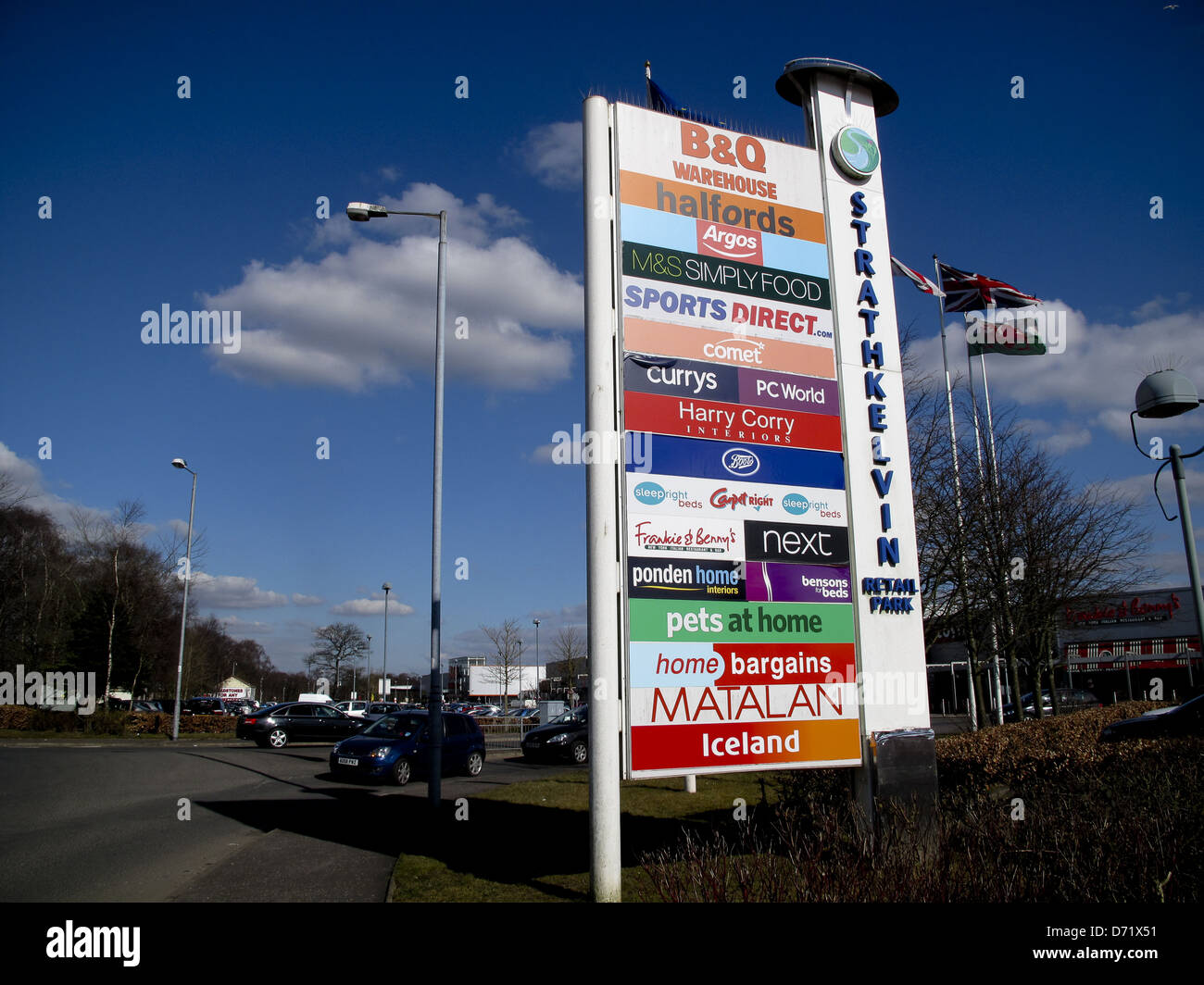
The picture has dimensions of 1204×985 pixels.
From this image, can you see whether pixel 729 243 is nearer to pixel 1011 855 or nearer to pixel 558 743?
pixel 1011 855

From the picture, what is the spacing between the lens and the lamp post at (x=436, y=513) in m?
12.6

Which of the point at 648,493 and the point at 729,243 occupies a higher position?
Answer: the point at 729,243

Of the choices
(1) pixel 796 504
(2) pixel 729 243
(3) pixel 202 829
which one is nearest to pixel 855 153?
(2) pixel 729 243

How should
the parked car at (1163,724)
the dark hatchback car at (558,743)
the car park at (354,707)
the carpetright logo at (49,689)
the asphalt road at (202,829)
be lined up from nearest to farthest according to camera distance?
1. the asphalt road at (202,829)
2. the parked car at (1163,724)
3. the dark hatchback car at (558,743)
4. the carpetright logo at (49,689)
5. the car park at (354,707)

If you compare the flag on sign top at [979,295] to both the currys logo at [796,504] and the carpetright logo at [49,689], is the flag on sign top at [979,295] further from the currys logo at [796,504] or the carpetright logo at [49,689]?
the carpetright logo at [49,689]

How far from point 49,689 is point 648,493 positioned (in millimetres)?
42853

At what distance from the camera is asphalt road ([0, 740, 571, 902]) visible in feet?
24.6

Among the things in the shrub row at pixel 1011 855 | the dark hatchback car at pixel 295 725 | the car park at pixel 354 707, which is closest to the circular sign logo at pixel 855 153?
the shrub row at pixel 1011 855

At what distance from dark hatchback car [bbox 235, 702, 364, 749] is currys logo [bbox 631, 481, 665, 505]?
943 inches

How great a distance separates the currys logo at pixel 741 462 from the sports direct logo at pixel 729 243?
6.85ft

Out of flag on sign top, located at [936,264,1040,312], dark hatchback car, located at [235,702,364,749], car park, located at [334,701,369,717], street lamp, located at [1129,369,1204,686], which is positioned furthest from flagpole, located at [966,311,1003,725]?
car park, located at [334,701,369,717]

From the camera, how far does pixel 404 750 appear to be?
54.6 ft

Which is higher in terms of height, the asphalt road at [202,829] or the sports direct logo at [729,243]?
the sports direct logo at [729,243]
